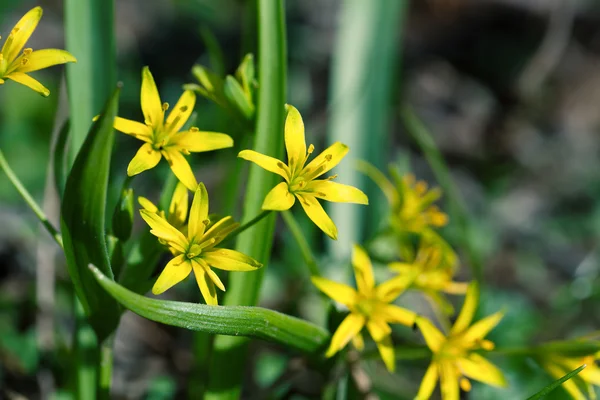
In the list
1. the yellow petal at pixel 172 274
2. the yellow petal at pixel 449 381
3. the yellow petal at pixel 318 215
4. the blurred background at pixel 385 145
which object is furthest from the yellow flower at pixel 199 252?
the yellow petal at pixel 449 381

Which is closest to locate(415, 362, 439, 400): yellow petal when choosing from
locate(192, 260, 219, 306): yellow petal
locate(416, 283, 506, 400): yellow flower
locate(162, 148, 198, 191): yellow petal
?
locate(416, 283, 506, 400): yellow flower

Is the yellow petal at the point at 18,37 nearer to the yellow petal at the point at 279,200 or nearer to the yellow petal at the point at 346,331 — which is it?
the yellow petal at the point at 279,200

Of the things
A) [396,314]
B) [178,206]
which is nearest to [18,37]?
[178,206]

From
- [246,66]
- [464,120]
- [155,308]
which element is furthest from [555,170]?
[155,308]

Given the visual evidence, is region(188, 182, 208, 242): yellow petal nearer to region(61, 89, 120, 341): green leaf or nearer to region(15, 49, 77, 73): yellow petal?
region(61, 89, 120, 341): green leaf

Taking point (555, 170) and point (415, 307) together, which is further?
point (555, 170)

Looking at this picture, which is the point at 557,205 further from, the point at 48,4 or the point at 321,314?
the point at 48,4

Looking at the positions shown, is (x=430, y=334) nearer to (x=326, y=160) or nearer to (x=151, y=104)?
(x=326, y=160)
